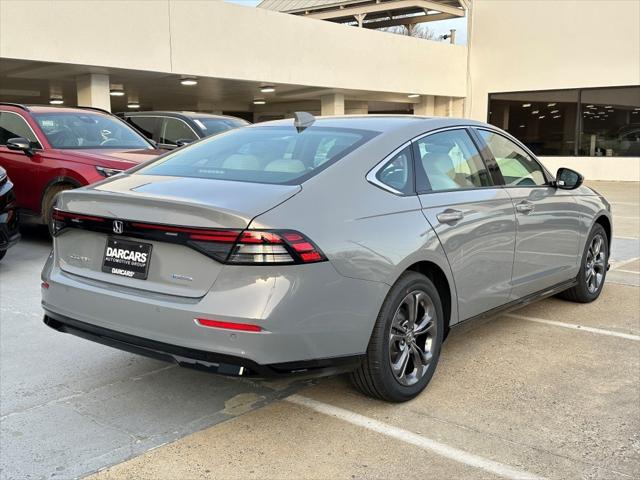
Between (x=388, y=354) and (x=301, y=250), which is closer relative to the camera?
(x=301, y=250)

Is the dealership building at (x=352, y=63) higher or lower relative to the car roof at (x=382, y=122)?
higher

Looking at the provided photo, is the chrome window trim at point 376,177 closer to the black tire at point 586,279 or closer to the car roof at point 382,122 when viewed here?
the car roof at point 382,122

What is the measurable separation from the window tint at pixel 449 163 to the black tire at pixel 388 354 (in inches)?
23.6

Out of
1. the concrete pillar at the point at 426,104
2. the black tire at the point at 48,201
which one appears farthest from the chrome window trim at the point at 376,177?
the concrete pillar at the point at 426,104

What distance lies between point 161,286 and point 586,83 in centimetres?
2125

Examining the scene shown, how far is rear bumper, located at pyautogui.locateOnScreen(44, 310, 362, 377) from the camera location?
2938mm

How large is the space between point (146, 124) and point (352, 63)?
8977 millimetres

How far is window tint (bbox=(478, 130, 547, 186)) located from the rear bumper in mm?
2115

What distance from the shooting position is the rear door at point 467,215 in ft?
12.6

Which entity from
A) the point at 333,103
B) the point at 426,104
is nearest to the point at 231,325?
the point at 333,103

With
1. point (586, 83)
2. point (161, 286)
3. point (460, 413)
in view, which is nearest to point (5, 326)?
point (161, 286)

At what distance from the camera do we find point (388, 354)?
3436 millimetres

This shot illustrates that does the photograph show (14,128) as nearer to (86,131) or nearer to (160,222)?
(86,131)

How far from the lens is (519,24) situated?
73.7 ft
